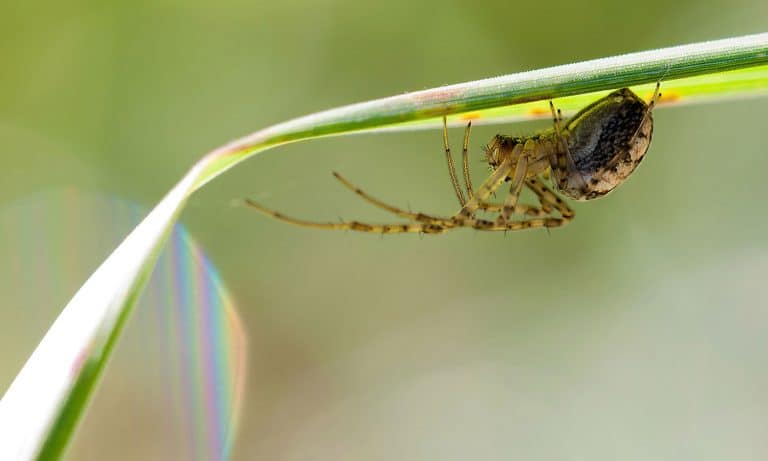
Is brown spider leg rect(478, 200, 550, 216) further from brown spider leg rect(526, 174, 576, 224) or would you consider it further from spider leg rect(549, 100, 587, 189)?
spider leg rect(549, 100, 587, 189)

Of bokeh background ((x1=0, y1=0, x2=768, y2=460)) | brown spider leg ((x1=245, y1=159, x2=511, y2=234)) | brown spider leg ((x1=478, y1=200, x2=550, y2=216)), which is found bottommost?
brown spider leg ((x1=245, y1=159, x2=511, y2=234))

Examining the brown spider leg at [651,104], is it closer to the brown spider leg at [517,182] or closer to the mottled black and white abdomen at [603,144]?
the mottled black and white abdomen at [603,144]

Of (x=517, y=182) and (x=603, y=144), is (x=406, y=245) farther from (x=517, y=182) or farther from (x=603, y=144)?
(x=603, y=144)

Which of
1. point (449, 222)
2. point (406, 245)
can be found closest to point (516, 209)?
point (449, 222)

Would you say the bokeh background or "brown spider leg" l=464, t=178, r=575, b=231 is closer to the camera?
"brown spider leg" l=464, t=178, r=575, b=231

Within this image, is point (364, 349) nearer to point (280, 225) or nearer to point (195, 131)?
point (280, 225)

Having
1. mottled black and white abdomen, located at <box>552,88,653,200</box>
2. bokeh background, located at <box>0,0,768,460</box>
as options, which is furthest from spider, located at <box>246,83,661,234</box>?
bokeh background, located at <box>0,0,768,460</box>

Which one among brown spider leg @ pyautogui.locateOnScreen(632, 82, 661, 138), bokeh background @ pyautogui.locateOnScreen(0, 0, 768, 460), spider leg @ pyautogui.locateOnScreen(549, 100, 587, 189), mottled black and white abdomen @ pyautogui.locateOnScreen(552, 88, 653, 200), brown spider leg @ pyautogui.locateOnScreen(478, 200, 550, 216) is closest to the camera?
brown spider leg @ pyautogui.locateOnScreen(632, 82, 661, 138)

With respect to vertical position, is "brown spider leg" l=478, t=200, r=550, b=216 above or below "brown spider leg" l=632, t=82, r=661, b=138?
above
